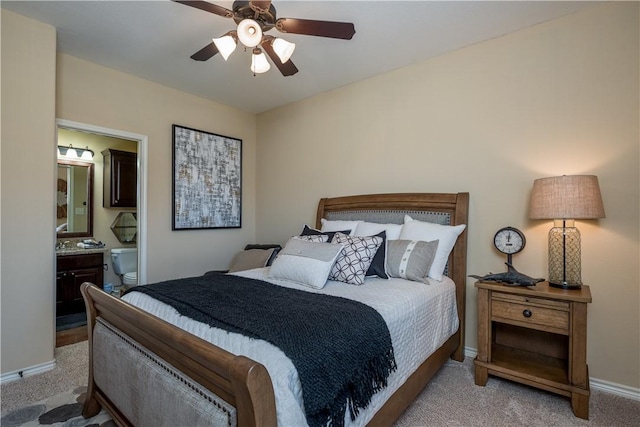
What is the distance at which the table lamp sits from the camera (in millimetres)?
1890

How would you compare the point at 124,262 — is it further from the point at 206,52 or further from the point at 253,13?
the point at 253,13

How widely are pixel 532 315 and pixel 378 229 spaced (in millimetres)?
1251

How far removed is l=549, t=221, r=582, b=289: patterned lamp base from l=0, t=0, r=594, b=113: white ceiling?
1587mm

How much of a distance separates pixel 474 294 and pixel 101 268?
4.40m

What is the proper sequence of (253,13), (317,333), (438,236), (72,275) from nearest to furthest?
(317,333) < (253,13) < (438,236) < (72,275)

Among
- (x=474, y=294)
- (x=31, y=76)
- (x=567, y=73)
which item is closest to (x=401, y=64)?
(x=567, y=73)

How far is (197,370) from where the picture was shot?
111cm

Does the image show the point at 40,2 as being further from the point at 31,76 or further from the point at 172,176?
the point at 172,176

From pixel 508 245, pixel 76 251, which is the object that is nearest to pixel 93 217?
pixel 76 251

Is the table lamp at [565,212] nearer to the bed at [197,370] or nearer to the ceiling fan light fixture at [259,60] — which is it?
the bed at [197,370]

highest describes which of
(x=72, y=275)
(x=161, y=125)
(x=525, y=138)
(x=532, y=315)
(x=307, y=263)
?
(x=161, y=125)

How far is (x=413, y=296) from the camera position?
1.87m

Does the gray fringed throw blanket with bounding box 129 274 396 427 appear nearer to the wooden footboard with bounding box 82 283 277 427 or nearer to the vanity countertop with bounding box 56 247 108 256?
the wooden footboard with bounding box 82 283 277 427

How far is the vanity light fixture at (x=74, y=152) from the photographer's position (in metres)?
4.18
